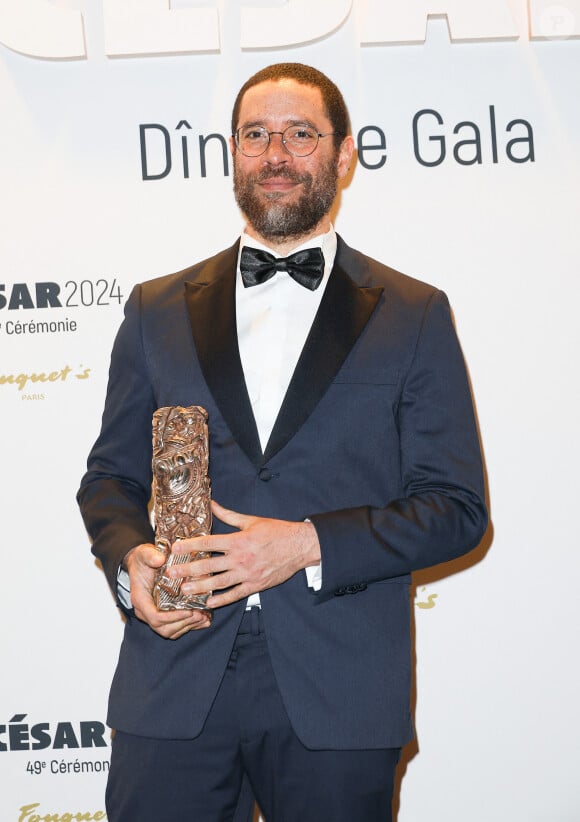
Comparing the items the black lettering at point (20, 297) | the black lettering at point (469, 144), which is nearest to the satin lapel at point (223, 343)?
the black lettering at point (20, 297)

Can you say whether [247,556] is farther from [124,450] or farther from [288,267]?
[288,267]

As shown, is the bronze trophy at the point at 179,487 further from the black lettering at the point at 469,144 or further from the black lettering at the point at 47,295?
the black lettering at the point at 469,144

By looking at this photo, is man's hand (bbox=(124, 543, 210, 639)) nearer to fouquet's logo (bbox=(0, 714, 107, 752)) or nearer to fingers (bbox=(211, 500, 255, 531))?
fingers (bbox=(211, 500, 255, 531))

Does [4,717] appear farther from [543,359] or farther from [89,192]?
[543,359]

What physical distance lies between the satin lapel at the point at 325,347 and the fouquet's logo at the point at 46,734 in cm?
153

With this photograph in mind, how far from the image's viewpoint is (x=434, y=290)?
2.30 m

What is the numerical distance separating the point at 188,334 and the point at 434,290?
0.56 metres

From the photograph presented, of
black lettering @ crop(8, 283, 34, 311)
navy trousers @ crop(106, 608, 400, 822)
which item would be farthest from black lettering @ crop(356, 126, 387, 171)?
navy trousers @ crop(106, 608, 400, 822)

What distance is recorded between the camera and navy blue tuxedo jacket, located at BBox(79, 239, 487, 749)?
6.50 ft

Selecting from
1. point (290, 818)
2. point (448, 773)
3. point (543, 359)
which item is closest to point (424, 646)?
point (448, 773)

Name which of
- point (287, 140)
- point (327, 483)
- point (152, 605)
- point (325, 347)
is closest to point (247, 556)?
point (152, 605)

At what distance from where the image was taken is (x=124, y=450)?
2232mm

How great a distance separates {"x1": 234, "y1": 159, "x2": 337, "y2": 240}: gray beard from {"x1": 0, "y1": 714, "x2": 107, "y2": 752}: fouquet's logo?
5.57 ft

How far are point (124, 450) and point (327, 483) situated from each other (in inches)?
18.5
